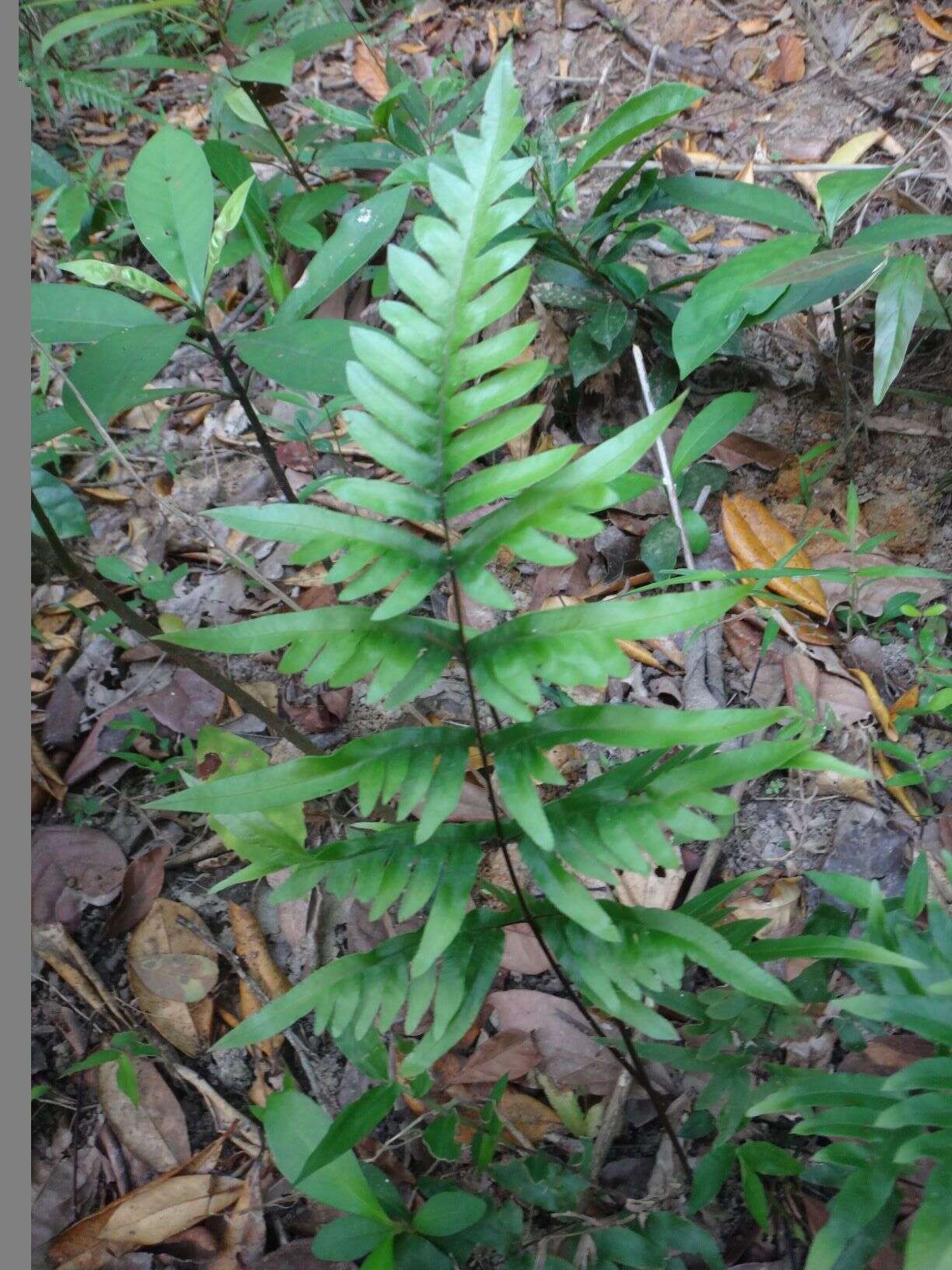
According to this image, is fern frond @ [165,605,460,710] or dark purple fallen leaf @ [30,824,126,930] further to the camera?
dark purple fallen leaf @ [30,824,126,930]

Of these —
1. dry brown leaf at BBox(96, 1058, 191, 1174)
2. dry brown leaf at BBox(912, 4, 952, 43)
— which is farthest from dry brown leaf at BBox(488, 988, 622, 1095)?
dry brown leaf at BBox(912, 4, 952, 43)

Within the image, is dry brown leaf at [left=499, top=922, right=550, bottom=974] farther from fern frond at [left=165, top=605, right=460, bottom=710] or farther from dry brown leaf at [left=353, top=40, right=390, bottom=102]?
dry brown leaf at [left=353, top=40, right=390, bottom=102]

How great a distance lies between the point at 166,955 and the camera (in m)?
1.70

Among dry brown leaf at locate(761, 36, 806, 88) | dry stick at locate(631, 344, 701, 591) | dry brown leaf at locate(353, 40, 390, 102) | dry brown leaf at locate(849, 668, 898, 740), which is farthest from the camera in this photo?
dry brown leaf at locate(353, 40, 390, 102)

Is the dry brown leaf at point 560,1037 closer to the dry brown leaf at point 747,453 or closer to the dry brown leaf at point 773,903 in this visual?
the dry brown leaf at point 773,903

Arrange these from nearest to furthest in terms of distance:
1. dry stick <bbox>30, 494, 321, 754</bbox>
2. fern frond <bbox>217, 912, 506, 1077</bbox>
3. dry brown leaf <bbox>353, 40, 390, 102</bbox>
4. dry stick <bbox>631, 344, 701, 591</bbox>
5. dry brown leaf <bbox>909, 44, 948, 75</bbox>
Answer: fern frond <bbox>217, 912, 506, 1077</bbox>
dry stick <bbox>30, 494, 321, 754</bbox>
dry stick <bbox>631, 344, 701, 591</bbox>
dry brown leaf <bbox>909, 44, 948, 75</bbox>
dry brown leaf <bbox>353, 40, 390, 102</bbox>

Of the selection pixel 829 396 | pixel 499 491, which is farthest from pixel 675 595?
pixel 829 396

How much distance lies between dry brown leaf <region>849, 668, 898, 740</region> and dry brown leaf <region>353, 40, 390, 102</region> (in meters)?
2.60

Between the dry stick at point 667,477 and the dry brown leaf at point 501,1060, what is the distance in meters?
0.93

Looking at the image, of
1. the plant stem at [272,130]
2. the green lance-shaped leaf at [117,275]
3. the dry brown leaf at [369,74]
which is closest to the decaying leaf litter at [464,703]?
the green lance-shaped leaf at [117,275]

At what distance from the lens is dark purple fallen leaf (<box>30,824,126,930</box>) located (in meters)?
1.75

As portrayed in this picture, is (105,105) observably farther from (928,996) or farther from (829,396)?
(928,996)

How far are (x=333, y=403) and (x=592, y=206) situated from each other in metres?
1.17

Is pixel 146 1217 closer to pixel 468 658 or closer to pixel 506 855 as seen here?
pixel 506 855
